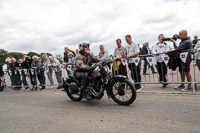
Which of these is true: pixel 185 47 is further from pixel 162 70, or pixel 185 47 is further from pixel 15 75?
pixel 15 75

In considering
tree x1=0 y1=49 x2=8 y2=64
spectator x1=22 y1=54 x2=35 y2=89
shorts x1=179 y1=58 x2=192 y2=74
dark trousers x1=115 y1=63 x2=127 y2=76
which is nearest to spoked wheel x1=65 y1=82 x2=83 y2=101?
dark trousers x1=115 y1=63 x2=127 y2=76

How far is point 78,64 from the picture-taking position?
3.90 metres

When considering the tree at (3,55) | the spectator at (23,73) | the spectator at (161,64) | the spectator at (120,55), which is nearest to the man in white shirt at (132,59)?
the spectator at (120,55)

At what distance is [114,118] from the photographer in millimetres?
2885

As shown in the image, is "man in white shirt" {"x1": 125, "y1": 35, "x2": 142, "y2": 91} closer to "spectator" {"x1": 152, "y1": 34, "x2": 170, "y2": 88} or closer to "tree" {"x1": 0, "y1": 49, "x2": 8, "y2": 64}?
"spectator" {"x1": 152, "y1": 34, "x2": 170, "y2": 88}

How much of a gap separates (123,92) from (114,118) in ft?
3.04

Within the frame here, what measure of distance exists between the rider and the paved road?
85cm

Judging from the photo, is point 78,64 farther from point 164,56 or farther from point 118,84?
point 164,56

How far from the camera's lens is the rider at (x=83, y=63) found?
12.6 ft

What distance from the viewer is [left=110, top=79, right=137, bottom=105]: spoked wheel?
11.3ft

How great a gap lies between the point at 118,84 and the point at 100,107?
0.80 metres

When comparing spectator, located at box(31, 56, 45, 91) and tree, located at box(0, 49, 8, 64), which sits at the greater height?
tree, located at box(0, 49, 8, 64)

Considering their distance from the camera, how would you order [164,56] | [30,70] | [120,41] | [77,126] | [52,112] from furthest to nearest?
[30,70] < [120,41] < [164,56] < [52,112] < [77,126]

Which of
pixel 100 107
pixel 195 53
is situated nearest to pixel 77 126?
pixel 100 107
